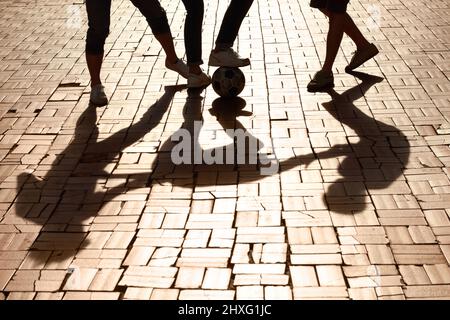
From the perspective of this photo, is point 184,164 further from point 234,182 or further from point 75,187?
point 75,187

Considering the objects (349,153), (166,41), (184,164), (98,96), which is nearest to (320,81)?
(349,153)

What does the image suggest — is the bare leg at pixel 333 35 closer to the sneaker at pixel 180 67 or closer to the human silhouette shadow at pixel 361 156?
the human silhouette shadow at pixel 361 156

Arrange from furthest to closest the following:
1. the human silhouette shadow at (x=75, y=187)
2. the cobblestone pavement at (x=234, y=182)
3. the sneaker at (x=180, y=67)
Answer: the sneaker at (x=180, y=67) < the human silhouette shadow at (x=75, y=187) < the cobblestone pavement at (x=234, y=182)

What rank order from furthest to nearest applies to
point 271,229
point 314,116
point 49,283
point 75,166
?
1. point 314,116
2. point 75,166
3. point 271,229
4. point 49,283

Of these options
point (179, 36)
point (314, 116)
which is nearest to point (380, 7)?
point (179, 36)

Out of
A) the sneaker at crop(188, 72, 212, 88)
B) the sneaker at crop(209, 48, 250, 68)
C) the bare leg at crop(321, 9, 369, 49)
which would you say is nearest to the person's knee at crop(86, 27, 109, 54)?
the sneaker at crop(188, 72, 212, 88)

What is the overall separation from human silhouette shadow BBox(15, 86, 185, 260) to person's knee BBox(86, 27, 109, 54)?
0.67 m

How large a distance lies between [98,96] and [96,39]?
517 mm

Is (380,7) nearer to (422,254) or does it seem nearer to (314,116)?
(314,116)

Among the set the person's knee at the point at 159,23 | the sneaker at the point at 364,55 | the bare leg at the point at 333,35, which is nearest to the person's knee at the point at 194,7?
the person's knee at the point at 159,23

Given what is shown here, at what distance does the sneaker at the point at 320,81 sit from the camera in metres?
5.47

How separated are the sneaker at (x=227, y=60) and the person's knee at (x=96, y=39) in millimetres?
1017

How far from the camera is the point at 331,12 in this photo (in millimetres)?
5383
